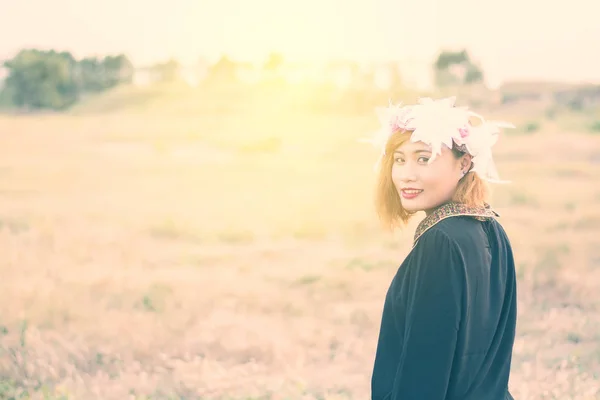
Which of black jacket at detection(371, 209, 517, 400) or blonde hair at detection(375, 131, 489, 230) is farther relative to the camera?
blonde hair at detection(375, 131, 489, 230)

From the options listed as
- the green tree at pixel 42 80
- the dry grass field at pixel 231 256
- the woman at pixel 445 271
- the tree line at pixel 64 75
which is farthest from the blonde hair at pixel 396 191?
the green tree at pixel 42 80

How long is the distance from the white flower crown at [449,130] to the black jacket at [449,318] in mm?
148

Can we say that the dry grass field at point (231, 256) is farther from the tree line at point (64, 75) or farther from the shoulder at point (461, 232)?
the shoulder at point (461, 232)

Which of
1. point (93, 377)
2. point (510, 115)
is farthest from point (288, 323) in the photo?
point (510, 115)

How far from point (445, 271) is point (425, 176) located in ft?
0.91

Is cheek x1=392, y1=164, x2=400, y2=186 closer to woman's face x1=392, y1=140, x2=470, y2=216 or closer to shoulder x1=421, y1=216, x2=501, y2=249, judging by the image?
woman's face x1=392, y1=140, x2=470, y2=216

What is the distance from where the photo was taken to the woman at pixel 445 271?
58.3 inches

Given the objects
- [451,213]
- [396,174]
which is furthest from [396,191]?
[451,213]

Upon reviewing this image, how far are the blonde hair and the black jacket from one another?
7 cm

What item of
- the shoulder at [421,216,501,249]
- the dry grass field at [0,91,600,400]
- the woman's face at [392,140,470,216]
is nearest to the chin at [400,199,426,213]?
the woman's face at [392,140,470,216]

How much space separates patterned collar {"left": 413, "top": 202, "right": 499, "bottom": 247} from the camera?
1.60m

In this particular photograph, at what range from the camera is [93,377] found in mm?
3875

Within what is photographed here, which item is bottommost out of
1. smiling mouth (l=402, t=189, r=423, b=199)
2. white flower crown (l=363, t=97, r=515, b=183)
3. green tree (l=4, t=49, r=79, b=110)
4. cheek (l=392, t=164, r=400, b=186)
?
smiling mouth (l=402, t=189, r=423, b=199)

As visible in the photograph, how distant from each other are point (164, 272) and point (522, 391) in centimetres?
350
